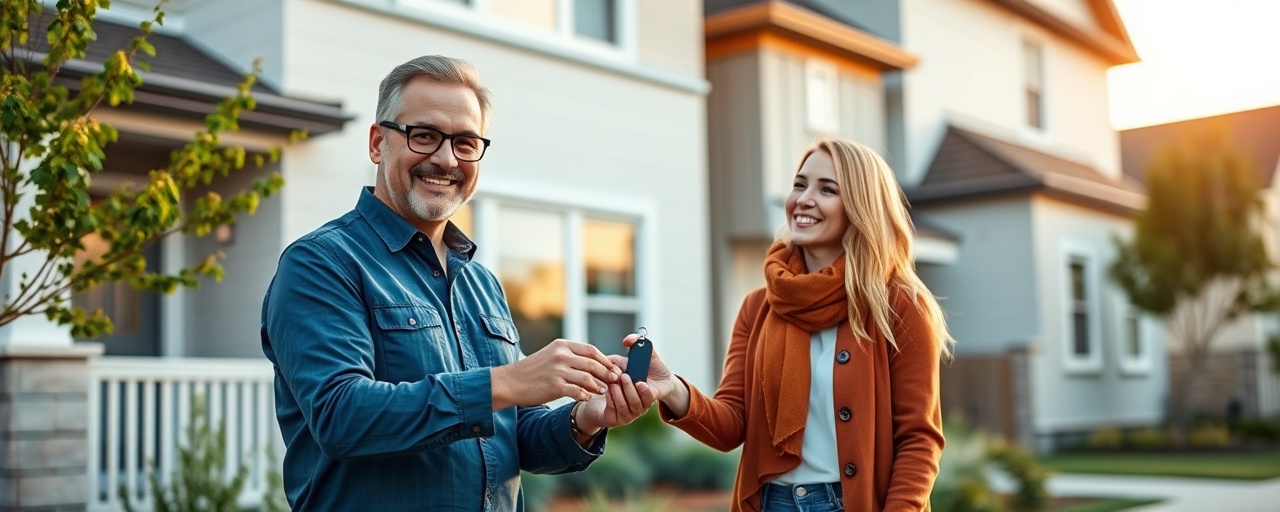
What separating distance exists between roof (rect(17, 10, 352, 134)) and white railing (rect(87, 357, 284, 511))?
5.22ft

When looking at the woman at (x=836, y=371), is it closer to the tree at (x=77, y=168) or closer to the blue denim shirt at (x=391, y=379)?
the blue denim shirt at (x=391, y=379)

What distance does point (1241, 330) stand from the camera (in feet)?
82.2

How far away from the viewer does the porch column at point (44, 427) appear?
22.0ft

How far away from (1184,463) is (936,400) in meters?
12.5

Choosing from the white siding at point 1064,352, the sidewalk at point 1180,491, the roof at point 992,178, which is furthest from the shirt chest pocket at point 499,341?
the roof at point 992,178

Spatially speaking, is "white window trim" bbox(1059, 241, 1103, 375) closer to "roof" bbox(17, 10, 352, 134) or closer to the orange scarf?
"roof" bbox(17, 10, 352, 134)

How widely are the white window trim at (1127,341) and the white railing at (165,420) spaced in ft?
42.5

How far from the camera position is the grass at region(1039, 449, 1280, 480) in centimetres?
1303

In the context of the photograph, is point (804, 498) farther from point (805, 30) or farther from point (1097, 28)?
point (1097, 28)

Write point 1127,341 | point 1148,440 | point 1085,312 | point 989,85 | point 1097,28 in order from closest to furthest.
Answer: point 1148,440
point 1085,312
point 989,85
point 1127,341
point 1097,28

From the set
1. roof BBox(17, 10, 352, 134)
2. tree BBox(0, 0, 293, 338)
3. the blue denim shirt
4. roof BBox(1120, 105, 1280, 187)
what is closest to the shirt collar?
the blue denim shirt

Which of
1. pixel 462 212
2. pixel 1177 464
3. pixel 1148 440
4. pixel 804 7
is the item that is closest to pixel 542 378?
pixel 462 212

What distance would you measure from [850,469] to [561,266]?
7640 millimetres

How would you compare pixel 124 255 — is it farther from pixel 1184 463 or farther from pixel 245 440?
pixel 1184 463
